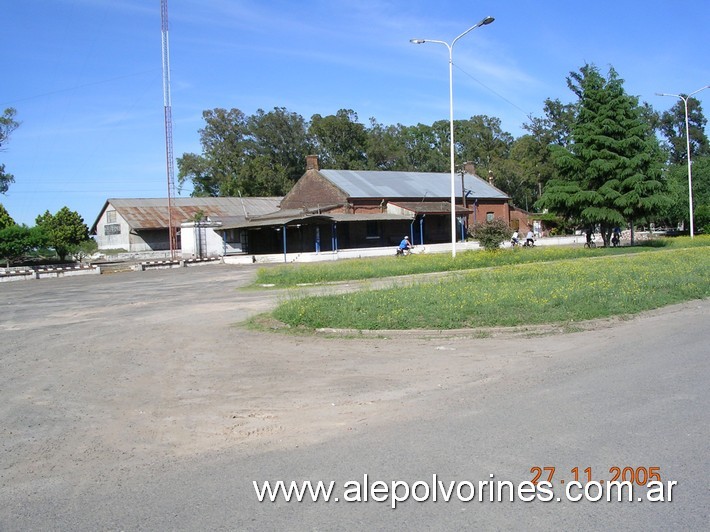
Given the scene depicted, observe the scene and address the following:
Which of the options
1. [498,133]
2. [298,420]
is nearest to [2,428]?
[298,420]

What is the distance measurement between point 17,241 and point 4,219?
5617 mm

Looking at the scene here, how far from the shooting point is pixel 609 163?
137 feet

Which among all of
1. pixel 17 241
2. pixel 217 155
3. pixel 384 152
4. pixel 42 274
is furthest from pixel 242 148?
pixel 42 274

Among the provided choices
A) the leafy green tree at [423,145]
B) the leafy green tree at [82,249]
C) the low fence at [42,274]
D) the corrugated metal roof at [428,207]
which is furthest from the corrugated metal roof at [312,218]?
the leafy green tree at [423,145]

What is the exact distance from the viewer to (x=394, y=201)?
59.3 meters

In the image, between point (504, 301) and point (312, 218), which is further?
point (312, 218)

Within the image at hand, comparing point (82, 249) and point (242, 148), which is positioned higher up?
point (242, 148)

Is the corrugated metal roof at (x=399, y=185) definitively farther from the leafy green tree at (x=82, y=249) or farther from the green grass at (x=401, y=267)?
the green grass at (x=401, y=267)

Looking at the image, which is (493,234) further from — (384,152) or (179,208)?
(384,152)

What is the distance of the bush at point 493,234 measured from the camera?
34.2 m

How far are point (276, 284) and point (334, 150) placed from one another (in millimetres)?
73800

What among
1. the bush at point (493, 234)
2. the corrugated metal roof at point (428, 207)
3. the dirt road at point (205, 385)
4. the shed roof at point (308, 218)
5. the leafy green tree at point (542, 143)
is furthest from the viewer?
the leafy green tree at point (542, 143)

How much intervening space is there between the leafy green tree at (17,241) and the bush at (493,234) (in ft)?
128

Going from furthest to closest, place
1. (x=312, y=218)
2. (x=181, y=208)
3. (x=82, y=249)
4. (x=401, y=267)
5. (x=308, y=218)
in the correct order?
(x=181, y=208) → (x=82, y=249) → (x=312, y=218) → (x=308, y=218) → (x=401, y=267)
